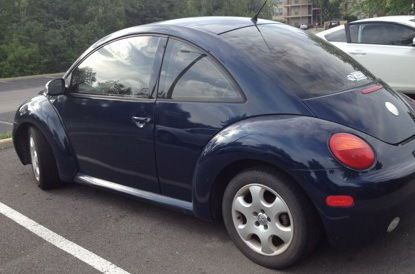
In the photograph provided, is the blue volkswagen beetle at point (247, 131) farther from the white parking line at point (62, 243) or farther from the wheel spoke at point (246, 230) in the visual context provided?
the white parking line at point (62, 243)

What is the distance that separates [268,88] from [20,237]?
7.27 feet

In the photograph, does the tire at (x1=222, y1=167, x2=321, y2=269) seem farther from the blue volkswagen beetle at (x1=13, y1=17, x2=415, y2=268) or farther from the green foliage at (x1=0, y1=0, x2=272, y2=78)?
the green foliage at (x1=0, y1=0, x2=272, y2=78)

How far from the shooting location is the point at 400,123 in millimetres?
3301

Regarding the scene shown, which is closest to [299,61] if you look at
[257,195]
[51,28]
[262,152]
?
[262,152]

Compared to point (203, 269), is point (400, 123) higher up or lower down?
higher up

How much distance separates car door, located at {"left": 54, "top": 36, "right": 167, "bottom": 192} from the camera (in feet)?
12.5

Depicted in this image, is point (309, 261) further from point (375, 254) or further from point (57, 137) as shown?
point (57, 137)

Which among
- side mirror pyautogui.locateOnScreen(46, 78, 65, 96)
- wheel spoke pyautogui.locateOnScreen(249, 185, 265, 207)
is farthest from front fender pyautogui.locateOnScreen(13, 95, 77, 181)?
wheel spoke pyautogui.locateOnScreen(249, 185, 265, 207)

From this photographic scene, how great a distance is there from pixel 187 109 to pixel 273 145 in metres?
0.75

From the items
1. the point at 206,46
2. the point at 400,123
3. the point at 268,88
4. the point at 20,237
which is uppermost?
the point at 206,46

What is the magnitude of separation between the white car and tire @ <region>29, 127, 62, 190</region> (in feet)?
17.1

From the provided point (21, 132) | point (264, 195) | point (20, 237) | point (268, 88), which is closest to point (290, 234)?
point (264, 195)

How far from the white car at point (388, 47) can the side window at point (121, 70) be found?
16.6ft

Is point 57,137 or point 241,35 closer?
point 241,35
